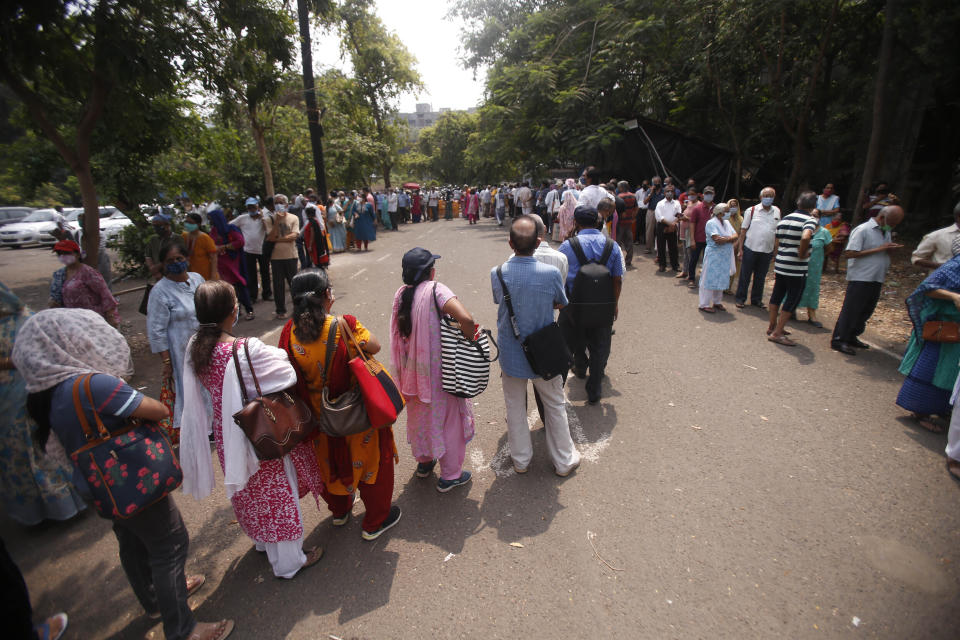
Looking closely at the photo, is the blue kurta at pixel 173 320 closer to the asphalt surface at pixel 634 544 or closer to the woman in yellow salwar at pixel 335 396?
the asphalt surface at pixel 634 544

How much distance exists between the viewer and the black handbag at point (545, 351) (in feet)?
10.6

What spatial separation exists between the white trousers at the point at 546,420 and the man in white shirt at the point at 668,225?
7348 mm

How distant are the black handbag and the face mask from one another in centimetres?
288

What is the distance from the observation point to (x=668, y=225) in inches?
384

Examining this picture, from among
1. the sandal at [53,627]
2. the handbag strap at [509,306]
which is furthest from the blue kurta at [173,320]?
the handbag strap at [509,306]

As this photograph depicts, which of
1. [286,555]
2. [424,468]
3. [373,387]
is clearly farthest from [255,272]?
[373,387]

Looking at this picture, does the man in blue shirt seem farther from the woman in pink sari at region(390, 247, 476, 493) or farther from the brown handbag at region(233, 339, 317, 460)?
the brown handbag at region(233, 339, 317, 460)

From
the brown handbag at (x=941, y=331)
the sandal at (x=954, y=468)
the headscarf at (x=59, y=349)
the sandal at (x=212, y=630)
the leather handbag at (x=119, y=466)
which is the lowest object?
the sandal at (x=212, y=630)

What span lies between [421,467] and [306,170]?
681 inches

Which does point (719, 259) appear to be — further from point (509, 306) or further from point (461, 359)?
point (461, 359)

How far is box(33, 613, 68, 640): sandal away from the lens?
2.48 m

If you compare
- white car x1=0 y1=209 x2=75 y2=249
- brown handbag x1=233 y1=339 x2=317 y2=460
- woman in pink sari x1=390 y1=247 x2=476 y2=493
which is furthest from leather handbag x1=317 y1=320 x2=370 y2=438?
white car x1=0 y1=209 x2=75 y2=249

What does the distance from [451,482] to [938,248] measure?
5.04m

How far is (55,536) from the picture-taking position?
3.33 metres
